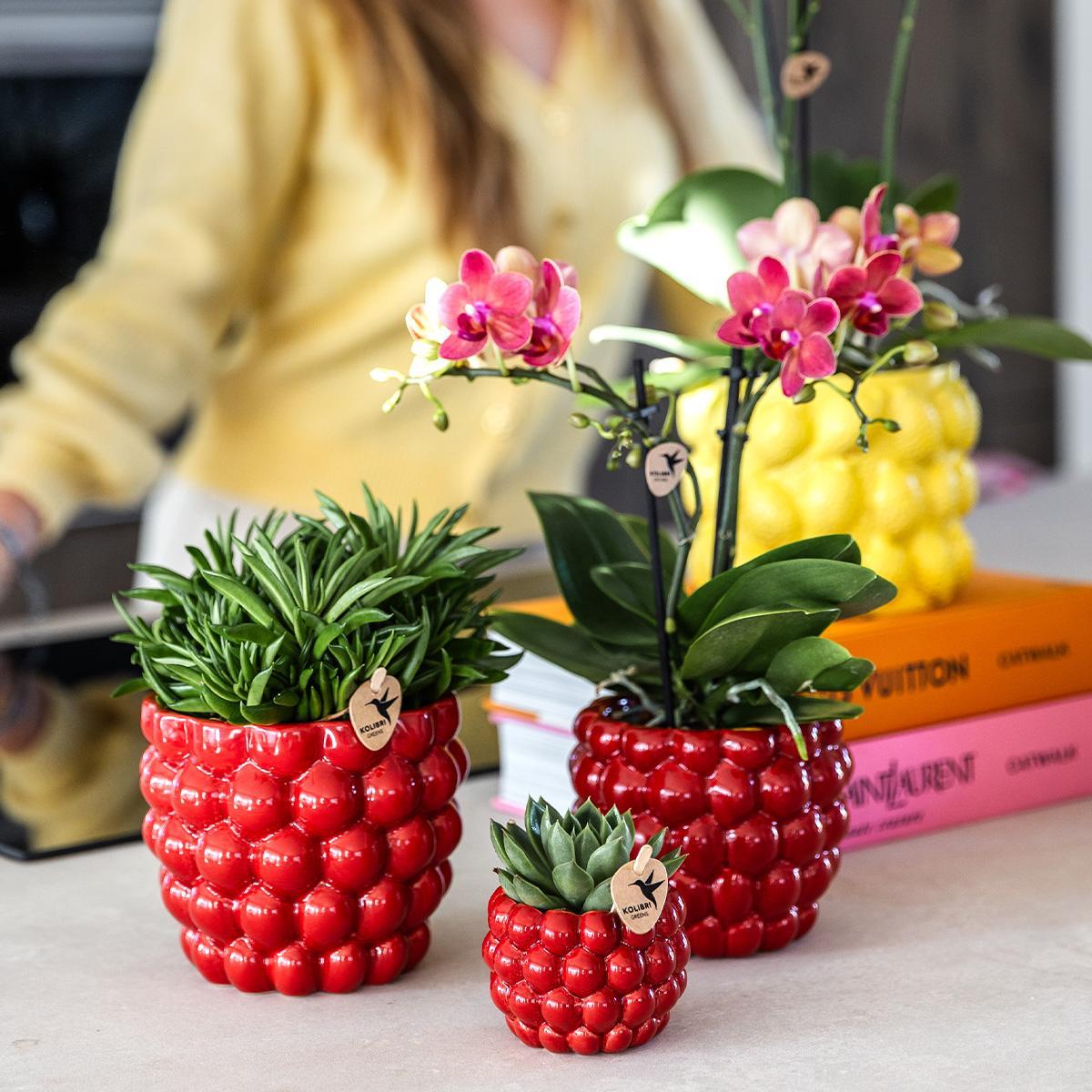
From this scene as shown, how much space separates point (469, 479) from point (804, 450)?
3.28 feet

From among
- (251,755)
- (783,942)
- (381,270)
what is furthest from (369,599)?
(381,270)

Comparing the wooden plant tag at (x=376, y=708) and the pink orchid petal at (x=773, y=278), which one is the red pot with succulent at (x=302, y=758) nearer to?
the wooden plant tag at (x=376, y=708)

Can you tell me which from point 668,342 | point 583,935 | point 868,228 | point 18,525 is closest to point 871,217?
point 868,228

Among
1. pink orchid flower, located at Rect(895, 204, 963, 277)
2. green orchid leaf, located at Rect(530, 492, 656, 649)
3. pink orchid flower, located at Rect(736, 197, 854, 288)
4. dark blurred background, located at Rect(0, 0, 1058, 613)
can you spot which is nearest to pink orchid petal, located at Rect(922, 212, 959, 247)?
pink orchid flower, located at Rect(895, 204, 963, 277)

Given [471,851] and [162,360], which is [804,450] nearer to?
[471,851]

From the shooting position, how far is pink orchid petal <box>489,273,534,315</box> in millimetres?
592

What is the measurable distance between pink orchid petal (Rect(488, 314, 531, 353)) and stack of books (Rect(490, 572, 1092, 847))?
230 millimetres

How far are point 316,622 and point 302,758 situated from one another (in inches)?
2.1

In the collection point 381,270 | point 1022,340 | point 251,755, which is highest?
point 381,270

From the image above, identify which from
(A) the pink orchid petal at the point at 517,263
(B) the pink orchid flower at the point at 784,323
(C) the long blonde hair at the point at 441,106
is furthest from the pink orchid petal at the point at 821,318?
(C) the long blonde hair at the point at 441,106

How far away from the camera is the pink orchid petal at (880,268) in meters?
0.63

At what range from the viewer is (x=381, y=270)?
175 cm

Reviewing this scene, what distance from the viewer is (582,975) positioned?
1.80ft

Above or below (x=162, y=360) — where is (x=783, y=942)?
below
